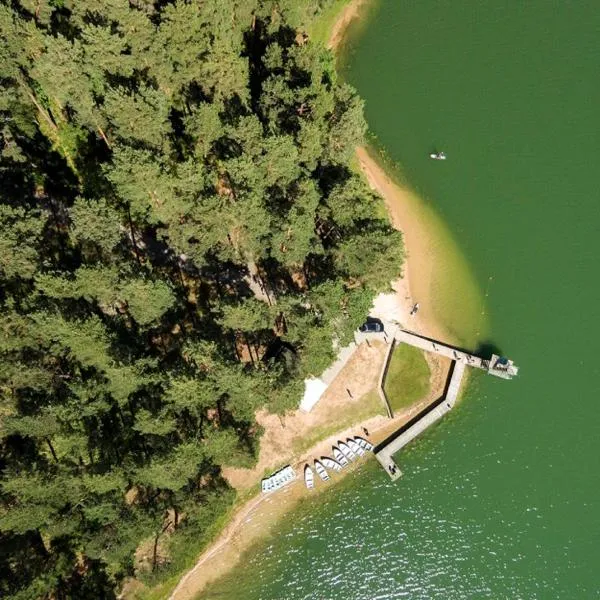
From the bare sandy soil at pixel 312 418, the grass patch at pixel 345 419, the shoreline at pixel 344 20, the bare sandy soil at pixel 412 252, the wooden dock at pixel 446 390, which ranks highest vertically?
the shoreline at pixel 344 20

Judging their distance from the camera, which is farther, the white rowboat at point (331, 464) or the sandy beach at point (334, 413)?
the white rowboat at point (331, 464)

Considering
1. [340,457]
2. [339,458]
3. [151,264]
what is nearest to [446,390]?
[340,457]

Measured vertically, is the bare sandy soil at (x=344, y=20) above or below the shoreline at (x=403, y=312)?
above

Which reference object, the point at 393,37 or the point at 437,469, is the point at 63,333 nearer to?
the point at 437,469

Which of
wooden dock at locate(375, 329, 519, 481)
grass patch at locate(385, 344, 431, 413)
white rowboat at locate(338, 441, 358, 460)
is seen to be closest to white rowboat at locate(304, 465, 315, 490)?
white rowboat at locate(338, 441, 358, 460)

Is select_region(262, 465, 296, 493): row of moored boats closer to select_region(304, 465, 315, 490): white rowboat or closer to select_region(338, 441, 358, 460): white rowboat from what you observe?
select_region(304, 465, 315, 490): white rowboat

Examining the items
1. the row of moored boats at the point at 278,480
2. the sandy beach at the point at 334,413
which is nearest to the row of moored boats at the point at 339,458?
the sandy beach at the point at 334,413

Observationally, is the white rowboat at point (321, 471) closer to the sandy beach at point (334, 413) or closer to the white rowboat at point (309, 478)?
the white rowboat at point (309, 478)

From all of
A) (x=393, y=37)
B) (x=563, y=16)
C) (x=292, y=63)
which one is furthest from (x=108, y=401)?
(x=563, y=16)
